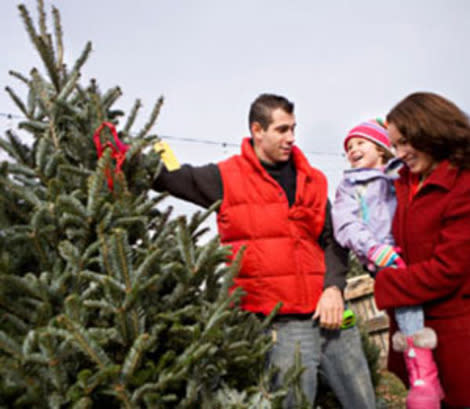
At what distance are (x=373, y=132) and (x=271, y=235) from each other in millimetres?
899

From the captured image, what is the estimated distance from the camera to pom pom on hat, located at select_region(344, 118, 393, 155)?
9.32 feet

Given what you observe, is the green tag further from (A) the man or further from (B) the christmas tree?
(B) the christmas tree

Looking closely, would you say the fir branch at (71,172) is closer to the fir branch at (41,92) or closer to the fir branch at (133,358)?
the fir branch at (41,92)

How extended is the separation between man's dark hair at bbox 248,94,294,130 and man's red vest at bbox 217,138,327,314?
0.91ft

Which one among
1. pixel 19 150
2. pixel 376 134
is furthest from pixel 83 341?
pixel 376 134

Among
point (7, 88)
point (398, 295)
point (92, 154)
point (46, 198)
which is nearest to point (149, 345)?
point (46, 198)

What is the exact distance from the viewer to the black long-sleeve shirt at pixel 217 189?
2709 millimetres

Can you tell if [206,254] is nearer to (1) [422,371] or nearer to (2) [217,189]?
(2) [217,189]

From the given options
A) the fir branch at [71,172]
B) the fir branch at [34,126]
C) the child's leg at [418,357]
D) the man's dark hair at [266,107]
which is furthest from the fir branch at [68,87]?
the child's leg at [418,357]

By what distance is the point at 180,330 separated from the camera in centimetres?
187

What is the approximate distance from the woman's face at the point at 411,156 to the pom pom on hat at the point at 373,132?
0.45m

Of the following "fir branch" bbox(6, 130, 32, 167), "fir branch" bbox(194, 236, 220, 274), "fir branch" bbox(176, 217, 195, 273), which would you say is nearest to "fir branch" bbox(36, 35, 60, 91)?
"fir branch" bbox(6, 130, 32, 167)

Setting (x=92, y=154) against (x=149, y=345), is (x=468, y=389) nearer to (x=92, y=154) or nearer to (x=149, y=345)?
(x=149, y=345)

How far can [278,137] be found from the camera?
3.02 meters
